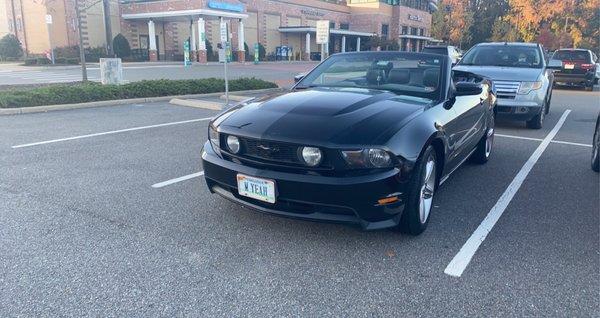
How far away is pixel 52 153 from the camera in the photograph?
21.7 ft

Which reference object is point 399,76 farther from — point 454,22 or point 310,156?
point 454,22

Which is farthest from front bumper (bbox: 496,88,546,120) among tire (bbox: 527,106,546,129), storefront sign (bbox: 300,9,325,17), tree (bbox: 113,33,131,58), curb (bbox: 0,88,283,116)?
storefront sign (bbox: 300,9,325,17)

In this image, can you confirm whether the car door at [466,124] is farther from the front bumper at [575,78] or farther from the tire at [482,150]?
the front bumper at [575,78]

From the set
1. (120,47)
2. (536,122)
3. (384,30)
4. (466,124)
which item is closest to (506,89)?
(536,122)

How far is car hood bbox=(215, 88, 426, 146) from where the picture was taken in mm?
3439

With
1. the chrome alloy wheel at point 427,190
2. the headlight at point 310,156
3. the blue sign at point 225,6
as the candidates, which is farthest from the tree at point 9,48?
the chrome alloy wheel at point 427,190

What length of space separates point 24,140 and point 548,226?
7.36 metres

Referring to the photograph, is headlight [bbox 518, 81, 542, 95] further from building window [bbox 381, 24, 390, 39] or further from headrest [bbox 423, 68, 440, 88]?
building window [bbox 381, 24, 390, 39]

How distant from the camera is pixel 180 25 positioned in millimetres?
42156

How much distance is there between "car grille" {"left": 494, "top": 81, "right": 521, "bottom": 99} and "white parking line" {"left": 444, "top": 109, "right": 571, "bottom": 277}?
2364mm

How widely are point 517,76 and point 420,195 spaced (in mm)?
6616

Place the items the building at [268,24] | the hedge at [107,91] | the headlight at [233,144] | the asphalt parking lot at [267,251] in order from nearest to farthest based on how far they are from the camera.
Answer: the asphalt parking lot at [267,251], the headlight at [233,144], the hedge at [107,91], the building at [268,24]

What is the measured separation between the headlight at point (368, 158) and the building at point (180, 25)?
2848 centimetres

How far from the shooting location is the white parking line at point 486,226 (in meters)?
3.41
